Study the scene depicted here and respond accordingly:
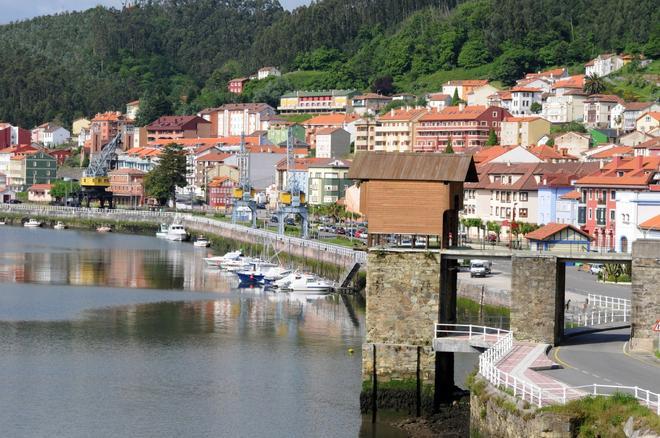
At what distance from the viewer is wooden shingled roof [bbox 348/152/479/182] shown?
3350cm

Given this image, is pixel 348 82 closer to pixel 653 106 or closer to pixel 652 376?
pixel 653 106

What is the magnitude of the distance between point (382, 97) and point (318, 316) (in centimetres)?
11250

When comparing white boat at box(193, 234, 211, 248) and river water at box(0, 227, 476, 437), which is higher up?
white boat at box(193, 234, 211, 248)

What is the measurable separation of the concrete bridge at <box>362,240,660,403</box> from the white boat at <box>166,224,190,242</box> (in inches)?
2910

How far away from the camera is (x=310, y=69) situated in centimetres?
19912

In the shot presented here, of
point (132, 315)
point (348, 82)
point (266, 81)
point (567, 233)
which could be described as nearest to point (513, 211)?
point (567, 233)

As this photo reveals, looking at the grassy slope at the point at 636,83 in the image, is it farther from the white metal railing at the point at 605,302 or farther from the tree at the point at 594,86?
the white metal railing at the point at 605,302

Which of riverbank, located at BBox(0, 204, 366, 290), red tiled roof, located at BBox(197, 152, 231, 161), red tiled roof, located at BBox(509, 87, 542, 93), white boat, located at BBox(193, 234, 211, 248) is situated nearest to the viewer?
riverbank, located at BBox(0, 204, 366, 290)

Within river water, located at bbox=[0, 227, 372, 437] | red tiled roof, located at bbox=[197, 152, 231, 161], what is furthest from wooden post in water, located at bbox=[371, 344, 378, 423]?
red tiled roof, located at bbox=[197, 152, 231, 161]

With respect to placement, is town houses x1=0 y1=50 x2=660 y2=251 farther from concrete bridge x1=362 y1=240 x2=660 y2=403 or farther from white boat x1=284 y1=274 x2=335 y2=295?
concrete bridge x1=362 y1=240 x2=660 y2=403

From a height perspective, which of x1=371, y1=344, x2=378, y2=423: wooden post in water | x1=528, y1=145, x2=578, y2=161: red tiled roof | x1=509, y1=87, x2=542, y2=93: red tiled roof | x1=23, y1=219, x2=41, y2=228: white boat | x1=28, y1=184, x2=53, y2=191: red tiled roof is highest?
x1=509, y1=87, x2=542, y2=93: red tiled roof

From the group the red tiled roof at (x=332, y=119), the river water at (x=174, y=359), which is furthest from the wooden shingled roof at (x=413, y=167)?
the red tiled roof at (x=332, y=119)

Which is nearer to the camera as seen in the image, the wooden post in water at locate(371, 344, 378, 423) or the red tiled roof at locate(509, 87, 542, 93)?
the wooden post in water at locate(371, 344, 378, 423)

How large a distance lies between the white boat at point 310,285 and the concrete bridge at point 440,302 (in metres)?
30.4
